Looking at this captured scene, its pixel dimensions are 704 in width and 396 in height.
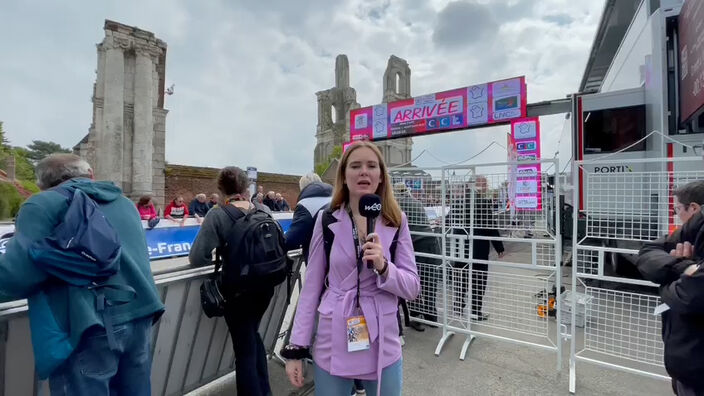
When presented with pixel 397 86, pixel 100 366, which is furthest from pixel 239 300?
pixel 397 86

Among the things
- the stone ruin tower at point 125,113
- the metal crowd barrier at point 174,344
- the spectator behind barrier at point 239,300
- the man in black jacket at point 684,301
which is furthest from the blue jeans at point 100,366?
the stone ruin tower at point 125,113

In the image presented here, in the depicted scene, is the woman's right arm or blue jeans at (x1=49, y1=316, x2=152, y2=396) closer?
blue jeans at (x1=49, y1=316, x2=152, y2=396)

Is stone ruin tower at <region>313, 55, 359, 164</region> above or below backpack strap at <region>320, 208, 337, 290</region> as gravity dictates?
above

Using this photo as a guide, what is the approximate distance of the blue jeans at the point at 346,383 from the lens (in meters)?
1.55

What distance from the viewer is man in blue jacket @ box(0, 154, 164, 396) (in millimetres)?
1391

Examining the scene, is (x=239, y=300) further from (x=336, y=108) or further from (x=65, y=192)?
(x=336, y=108)

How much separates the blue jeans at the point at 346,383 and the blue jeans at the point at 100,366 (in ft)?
2.93

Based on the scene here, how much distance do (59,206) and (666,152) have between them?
7250mm

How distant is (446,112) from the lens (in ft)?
42.7

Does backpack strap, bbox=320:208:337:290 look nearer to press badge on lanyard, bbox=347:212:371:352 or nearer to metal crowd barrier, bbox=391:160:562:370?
press badge on lanyard, bbox=347:212:371:352

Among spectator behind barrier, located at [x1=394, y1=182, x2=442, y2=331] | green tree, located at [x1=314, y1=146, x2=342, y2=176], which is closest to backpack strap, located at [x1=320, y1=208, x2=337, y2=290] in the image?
spectator behind barrier, located at [x1=394, y1=182, x2=442, y2=331]

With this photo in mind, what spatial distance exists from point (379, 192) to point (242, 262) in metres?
1.08

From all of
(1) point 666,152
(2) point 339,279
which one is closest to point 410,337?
(2) point 339,279

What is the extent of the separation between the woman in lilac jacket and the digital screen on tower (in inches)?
345
